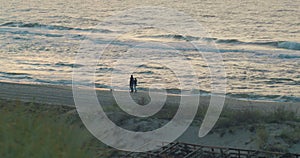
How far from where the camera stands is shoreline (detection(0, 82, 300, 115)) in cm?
Answer: 2460

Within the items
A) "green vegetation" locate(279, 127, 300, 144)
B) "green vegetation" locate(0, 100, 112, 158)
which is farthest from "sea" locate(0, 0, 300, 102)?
"green vegetation" locate(0, 100, 112, 158)

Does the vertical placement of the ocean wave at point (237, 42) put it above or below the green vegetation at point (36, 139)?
below

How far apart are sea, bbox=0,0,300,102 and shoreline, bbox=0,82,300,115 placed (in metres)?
1.44

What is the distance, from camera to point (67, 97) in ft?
86.3

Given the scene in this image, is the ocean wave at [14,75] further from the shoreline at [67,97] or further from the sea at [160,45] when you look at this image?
the shoreline at [67,97]

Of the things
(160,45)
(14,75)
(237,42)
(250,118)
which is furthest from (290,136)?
(237,42)

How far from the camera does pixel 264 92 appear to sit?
29.1 meters

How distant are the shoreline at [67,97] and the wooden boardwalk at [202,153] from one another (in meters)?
8.95

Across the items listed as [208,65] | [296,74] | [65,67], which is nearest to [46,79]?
[65,67]

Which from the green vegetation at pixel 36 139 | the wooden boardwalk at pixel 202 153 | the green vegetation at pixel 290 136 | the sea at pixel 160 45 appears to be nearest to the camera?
the green vegetation at pixel 36 139

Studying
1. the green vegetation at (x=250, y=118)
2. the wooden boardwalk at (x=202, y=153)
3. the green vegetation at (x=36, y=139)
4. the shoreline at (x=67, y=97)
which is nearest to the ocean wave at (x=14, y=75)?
the shoreline at (x=67, y=97)

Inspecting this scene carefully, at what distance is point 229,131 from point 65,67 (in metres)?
21.5

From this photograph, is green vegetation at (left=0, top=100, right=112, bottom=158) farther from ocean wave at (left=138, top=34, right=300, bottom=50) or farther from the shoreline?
ocean wave at (left=138, top=34, right=300, bottom=50)

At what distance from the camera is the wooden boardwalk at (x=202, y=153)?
45.5 ft
